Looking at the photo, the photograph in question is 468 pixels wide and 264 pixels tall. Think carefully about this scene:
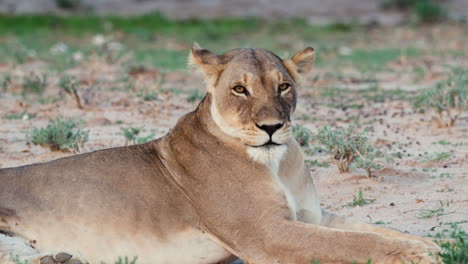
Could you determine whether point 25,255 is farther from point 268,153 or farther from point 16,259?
point 268,153

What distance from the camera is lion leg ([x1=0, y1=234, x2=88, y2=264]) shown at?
4848 mm

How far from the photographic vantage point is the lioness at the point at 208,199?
491 centimetres

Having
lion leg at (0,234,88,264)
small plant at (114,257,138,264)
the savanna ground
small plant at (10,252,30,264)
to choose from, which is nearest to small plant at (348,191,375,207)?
the savanna ground

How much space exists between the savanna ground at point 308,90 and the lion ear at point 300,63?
809mm

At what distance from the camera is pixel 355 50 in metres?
19.0

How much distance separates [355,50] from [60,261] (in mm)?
14721

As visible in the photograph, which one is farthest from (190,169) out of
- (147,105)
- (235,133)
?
(147,105)

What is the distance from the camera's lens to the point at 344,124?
10.4 m

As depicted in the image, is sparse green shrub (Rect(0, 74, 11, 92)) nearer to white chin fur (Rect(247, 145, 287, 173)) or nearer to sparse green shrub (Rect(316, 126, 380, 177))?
sparse green shrub (Rect(316, 126, 380, 177))

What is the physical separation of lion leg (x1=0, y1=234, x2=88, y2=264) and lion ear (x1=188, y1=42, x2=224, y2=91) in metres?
1.30

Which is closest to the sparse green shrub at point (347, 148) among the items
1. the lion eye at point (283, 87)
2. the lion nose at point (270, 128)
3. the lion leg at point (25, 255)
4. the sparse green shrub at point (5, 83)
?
the lion eye at point (283, 87)

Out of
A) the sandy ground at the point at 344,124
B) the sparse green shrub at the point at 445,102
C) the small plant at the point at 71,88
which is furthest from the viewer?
the small plant at the point at 71,88

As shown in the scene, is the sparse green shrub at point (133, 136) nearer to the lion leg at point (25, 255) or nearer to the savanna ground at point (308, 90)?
the savanna ground at point (308, 90)

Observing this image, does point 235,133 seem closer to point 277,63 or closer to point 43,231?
point 277,63
